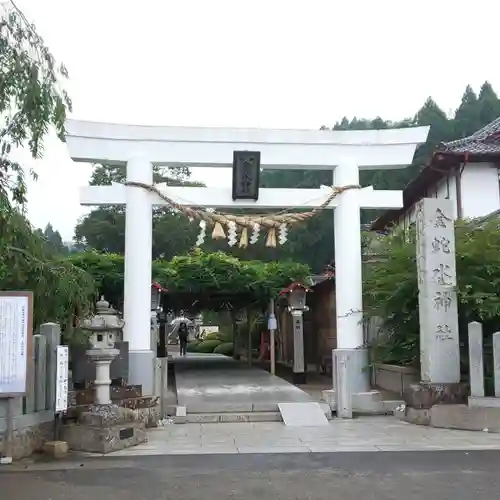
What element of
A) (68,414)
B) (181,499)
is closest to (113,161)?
(68,414)

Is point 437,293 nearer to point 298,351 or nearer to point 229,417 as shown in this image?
point 229,417

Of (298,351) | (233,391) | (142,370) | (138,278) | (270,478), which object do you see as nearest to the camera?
(270,478)

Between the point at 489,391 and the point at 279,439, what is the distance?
4.10 meters

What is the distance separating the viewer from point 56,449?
885 centimetres

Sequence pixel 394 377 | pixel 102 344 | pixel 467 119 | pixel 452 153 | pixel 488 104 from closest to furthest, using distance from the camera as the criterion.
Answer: pixel 102 344
pixel 394 377
pixel 452 153
pixel 467 119
pixel 488 104

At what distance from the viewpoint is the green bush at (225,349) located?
119 feet

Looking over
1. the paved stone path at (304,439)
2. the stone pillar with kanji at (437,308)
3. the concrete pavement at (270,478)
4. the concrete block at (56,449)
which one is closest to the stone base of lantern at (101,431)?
the paved stone path at (304,439)

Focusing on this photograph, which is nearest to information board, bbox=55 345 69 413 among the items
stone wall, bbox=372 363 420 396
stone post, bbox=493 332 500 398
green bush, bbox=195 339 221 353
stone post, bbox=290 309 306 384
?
stone post, bbox=493 332 500 398

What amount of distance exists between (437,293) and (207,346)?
94.8 feet

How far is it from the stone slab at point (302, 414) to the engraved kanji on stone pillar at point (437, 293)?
2.09 meters

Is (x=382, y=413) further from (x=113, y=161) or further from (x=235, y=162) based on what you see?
(x=113, y=161)

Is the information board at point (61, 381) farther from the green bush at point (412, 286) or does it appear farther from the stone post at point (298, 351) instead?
the stone post at point (298, 351)

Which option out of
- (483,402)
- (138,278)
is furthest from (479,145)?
(138,278)

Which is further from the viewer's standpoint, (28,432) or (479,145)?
(479,145)
